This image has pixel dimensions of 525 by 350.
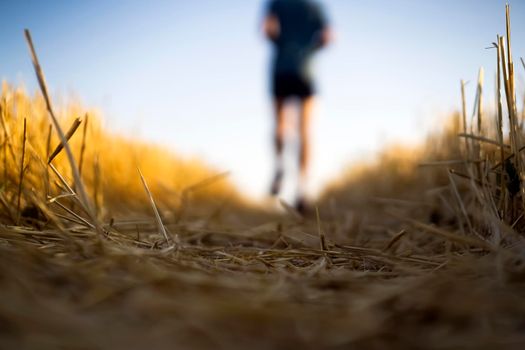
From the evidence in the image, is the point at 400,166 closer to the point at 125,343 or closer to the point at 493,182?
the point at 493,182

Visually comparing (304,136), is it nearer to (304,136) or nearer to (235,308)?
(304,136)

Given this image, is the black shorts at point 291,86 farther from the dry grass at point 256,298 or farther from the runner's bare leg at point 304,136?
the dry grass at point 256,298

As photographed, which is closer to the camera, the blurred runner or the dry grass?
the dry grass

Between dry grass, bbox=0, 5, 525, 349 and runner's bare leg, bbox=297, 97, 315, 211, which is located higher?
runner's bare leg, bbox=297, 97, 315, 211

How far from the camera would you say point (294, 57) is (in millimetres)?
3172

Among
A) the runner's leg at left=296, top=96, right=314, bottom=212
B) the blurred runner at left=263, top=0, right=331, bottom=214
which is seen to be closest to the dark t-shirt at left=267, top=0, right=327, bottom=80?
the blurred runner at left=263, top=0, right=331, bottom=214

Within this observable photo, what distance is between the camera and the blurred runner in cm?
316

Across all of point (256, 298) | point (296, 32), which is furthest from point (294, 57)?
point (256, 298)

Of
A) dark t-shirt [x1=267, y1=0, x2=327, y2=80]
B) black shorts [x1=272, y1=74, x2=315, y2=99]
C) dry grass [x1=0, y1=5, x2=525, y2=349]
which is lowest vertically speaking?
dry grass [x1=0, y1=5, x2=525, y2=349]

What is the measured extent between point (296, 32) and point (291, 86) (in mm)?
509

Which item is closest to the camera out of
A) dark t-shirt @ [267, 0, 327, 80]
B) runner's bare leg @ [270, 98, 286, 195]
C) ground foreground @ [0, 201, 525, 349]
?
ground foreground @ [0, 201, 525, 349]

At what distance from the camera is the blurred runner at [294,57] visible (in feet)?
10.4

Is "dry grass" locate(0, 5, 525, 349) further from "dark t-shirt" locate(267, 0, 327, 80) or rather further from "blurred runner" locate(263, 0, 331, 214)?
"dark t-shirt" locate(267, 0, 327, 80)

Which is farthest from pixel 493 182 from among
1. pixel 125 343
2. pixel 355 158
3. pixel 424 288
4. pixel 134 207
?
pixel 355 158
